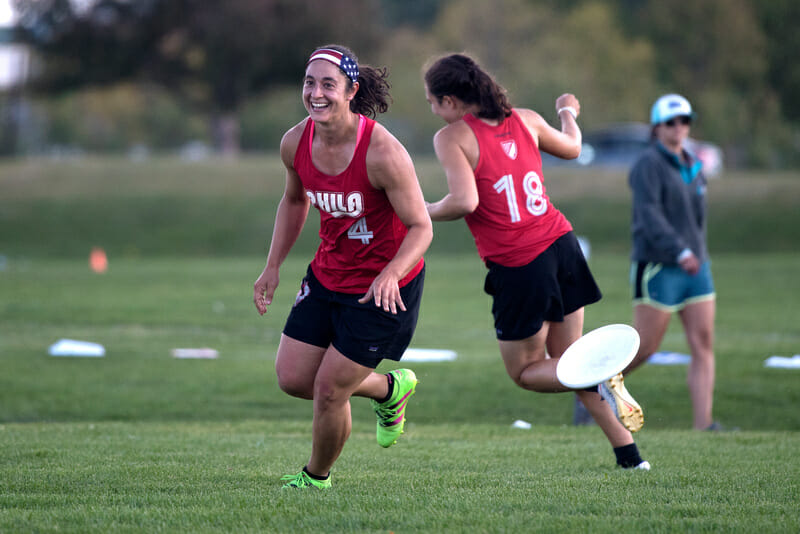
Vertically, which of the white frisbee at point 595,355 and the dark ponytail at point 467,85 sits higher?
the dark ponytail at point 467,85

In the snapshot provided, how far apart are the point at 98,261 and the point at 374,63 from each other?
21495 mm

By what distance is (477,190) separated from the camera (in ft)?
18.7

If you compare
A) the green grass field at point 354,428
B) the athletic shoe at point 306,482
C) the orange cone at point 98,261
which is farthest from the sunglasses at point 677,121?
the orange cone at point 98,261

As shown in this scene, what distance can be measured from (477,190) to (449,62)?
74cm

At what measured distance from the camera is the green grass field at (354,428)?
456 centimetres

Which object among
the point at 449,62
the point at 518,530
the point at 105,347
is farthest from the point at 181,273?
the point at 518,530

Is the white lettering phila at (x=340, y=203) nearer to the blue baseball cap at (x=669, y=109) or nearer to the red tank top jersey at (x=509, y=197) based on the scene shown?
the red tank top jersey at (x=509, y=197)

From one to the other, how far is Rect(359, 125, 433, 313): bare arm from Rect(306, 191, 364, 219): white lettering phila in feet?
0.42

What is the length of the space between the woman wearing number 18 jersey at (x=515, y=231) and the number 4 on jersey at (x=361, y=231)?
1.90ft

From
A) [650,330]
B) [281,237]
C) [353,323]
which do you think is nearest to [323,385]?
[353,323]

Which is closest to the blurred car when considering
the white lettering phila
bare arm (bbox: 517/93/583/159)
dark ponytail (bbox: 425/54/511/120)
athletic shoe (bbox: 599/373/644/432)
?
bare arm (bbox: 517/93/583/159)

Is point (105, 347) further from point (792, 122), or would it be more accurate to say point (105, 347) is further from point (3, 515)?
point (792, 122)

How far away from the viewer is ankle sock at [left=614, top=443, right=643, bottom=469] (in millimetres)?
5742

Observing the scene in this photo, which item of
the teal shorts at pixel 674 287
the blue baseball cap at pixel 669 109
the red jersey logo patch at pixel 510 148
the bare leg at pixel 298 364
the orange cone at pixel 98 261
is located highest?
the blue baseball cap at pixel 669 109
